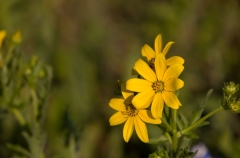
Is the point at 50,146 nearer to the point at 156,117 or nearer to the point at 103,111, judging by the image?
the point at 103,111

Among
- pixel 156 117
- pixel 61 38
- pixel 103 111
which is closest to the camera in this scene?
pixel 156 117

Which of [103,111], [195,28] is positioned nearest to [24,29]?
[103,111]

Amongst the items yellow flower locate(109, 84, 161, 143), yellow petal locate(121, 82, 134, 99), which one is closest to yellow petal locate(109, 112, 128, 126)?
yellow flower locate(109, 84, 161, 143)

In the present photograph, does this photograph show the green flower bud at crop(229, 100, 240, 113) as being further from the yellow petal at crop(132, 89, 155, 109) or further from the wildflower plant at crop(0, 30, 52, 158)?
the wildflower plant at crop(0, 30, 52, 158)

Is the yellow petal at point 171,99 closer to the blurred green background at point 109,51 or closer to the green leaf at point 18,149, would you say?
the green leaf at point 18,149

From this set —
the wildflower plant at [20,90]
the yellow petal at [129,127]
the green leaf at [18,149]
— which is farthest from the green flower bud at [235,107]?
the green leaf at [18,149]

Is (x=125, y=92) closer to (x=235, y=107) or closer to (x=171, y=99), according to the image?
(x=171, y=99)
